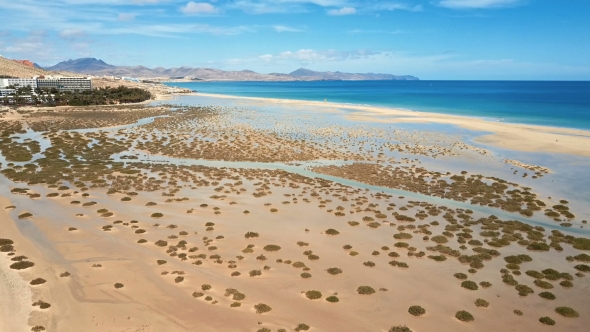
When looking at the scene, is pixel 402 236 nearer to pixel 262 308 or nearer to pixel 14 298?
pixel 262 308

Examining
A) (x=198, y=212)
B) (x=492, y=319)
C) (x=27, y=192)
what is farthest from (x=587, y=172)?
(x=27, y=192)

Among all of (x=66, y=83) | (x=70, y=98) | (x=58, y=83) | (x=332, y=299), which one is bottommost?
(x=332, y=299)

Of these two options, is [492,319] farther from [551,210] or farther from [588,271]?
[551,210]

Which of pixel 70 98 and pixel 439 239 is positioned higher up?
pixel 70 98

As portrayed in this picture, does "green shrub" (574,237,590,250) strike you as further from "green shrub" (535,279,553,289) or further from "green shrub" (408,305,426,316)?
"green shrub" (408,305,426,316)

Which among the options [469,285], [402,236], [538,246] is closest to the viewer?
[469,285]

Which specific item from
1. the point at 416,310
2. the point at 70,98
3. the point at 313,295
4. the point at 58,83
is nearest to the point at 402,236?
the point at 416,310

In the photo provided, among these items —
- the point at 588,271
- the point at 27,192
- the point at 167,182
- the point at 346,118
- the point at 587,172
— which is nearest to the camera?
the point at 588,271

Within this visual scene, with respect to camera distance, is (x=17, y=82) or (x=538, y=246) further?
(x=17, y=82)
